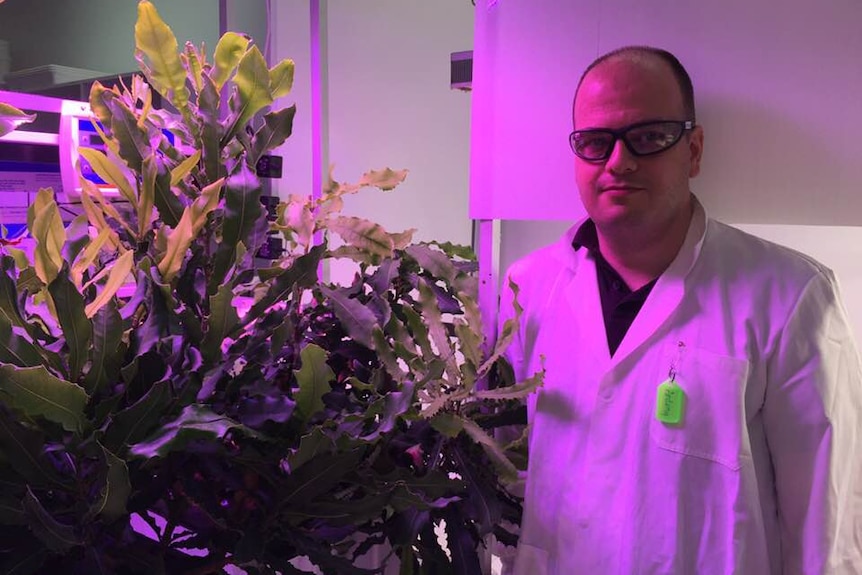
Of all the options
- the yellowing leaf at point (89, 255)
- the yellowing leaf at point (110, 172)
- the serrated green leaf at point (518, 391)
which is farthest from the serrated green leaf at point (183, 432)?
the serrated green leaf at point (518, 391)

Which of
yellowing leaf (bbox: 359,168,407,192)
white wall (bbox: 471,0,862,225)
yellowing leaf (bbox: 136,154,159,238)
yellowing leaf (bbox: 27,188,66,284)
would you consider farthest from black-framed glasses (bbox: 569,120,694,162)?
yellowing leaf (bbox: 27,188,66,284)

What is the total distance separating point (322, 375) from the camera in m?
0.83

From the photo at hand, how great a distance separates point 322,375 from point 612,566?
2.04 feet

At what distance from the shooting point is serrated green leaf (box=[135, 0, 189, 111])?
35.6 inches

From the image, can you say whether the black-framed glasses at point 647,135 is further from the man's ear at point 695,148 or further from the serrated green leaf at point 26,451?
the serrated green leaf at point 26,451

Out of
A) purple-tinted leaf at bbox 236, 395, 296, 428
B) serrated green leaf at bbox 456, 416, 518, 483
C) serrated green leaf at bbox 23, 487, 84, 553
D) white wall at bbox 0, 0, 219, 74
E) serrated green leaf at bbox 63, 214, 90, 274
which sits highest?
white wall at bbox 0, 0, 219, 74

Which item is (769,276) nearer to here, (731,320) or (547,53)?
(731,320)

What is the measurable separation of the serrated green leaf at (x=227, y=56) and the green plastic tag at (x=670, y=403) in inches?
32.3

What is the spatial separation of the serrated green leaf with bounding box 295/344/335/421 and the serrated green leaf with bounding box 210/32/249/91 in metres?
0.43

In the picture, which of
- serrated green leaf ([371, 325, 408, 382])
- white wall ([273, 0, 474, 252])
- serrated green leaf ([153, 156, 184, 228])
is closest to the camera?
serrated green leaf ([153, 156, 184, 228])

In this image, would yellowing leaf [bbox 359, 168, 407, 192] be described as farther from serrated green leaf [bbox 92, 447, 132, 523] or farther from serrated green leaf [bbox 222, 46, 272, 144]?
serrated green leaf [bbox 92, 447, 132, 523]

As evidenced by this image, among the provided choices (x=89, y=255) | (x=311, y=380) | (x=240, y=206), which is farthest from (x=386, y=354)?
(x=89, y=255)

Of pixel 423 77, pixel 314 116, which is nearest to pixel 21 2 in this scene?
pixel 423 77

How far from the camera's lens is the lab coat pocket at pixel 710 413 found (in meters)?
1.06
